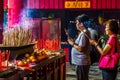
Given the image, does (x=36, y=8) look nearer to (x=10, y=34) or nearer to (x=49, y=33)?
(x=49, y=33)

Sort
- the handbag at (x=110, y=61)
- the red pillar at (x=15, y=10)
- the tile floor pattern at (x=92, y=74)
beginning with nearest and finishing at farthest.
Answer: the handbag at (x=110, y=61), the red pillar at (x=15, y=10), the tile floor pattern at (x=92, y=74)

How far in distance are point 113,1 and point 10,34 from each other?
8572 millimetres

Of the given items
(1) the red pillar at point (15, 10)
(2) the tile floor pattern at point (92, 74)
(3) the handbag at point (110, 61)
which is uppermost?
(1) the red pillar at point (15, 10)

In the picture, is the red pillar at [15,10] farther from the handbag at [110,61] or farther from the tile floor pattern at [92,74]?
the handbag at [110,61]

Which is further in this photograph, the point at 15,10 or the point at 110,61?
the point at 15,10

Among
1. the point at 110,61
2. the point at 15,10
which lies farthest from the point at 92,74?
the point at 110,61

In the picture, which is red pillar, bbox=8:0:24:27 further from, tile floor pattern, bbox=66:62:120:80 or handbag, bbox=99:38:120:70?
handbag, bbox=99:38:120:70

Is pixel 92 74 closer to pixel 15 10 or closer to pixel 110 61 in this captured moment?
pixel 15 10

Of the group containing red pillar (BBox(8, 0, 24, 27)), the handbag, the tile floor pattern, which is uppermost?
red pillar (BBox(8, 0, 24, 27))

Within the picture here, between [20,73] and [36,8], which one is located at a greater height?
[36,8]

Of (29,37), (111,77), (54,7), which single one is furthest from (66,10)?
(111,77)

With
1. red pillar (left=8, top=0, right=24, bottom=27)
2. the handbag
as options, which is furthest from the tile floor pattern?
the handbag

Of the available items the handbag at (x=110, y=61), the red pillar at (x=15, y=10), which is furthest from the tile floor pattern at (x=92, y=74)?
the handbag at (x=110, y=61)

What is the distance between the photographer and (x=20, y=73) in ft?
12.9
